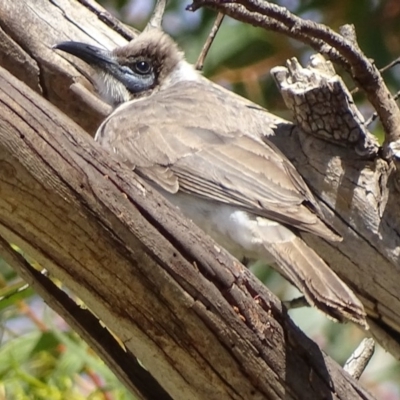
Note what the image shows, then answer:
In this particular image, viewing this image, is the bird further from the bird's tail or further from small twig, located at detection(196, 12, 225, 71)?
small twig, located at detection(196, 12, 225, 71)

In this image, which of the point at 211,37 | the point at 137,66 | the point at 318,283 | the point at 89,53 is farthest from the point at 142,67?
the point at 318,283

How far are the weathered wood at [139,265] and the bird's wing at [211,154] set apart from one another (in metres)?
0.50

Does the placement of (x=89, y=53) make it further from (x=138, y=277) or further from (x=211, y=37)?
(x=138, y=277)

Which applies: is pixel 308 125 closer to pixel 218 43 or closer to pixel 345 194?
pixel 345 194

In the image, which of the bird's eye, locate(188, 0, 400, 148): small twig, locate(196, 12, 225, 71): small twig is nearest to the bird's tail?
locate(188, 0, 400, 148): small twig

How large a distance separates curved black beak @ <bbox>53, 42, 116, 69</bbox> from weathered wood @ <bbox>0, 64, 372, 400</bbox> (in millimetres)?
1311

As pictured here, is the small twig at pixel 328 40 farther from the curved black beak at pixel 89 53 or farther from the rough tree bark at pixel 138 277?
the curved black beak at pixel 89 53

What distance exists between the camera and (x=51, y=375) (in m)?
3.98

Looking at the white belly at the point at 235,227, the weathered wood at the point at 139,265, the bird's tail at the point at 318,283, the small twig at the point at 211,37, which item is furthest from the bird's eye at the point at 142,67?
the weathered wood at the point at 139,265

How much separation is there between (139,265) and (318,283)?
56 centimetres

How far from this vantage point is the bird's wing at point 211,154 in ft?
10.9

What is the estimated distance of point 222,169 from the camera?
11.3ft

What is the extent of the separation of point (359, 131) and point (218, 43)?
6.14 ft

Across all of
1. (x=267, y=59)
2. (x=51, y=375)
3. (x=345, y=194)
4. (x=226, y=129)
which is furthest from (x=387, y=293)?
(x=267, y=59)
